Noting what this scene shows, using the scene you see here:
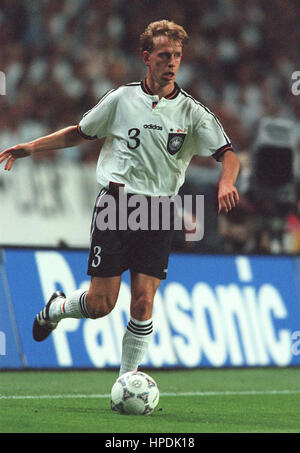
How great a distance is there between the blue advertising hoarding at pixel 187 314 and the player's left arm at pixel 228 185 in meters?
2.83

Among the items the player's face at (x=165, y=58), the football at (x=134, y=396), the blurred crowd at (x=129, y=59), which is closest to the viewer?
the football at (x=134, y=396)

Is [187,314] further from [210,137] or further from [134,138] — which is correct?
[134,138]

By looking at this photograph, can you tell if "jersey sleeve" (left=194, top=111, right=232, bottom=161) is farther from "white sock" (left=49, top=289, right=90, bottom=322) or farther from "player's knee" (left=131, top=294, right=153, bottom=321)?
"white sock" (left=49, top=289, right=90, bottom=322)

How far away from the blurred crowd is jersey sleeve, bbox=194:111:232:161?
4.74 meters

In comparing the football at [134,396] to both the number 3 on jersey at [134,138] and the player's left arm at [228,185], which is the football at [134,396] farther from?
the number 3 on jersey at [134,138]

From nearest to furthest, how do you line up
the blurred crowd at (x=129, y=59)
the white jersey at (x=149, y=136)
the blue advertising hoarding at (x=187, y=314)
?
1. the white jersey at (x=149, y=136)
2. the blue advertising hoarding at (x=187, y=314)
3. the blurred crowd at (x=129, y=59)

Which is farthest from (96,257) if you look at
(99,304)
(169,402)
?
(169,402)

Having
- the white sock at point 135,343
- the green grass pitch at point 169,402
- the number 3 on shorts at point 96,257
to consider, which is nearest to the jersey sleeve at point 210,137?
the number 3 on shorts at point 96,257

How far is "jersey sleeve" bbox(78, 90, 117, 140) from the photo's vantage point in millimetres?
5539

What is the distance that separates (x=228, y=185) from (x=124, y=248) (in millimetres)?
763

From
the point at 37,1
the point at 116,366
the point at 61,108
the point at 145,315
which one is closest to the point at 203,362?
the point at 116,366

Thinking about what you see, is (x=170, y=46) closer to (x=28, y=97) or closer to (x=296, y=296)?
(x=296, y=296)

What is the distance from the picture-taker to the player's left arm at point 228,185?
5.14 metres
